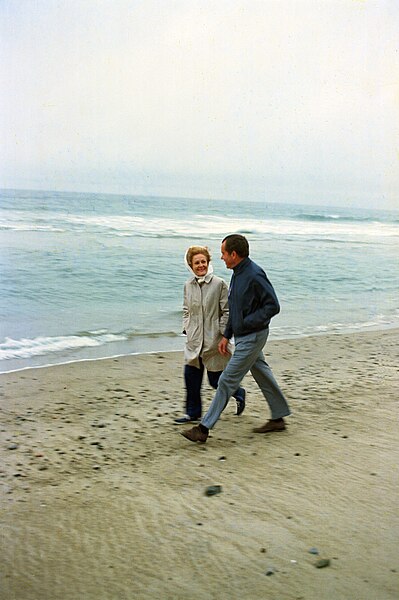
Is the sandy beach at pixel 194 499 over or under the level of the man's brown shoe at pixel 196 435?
under

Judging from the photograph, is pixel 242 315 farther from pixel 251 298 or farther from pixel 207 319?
pixel 207 319

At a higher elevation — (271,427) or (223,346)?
(223,346)

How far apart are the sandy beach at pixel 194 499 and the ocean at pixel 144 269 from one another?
281cm

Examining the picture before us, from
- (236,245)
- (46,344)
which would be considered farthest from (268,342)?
(236,245)

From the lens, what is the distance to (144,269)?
72.5 feet

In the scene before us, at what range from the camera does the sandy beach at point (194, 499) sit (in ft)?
11.0

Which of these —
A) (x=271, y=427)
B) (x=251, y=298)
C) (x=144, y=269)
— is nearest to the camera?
(x=251, y=298)

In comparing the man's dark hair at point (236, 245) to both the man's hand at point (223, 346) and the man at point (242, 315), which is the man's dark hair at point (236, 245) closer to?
the man at point (242, 315)

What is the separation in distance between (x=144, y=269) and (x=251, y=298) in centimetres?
1735

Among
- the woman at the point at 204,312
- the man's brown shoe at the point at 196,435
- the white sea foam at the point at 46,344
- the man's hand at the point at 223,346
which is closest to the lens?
the man's brown shoe at the point at 196,435

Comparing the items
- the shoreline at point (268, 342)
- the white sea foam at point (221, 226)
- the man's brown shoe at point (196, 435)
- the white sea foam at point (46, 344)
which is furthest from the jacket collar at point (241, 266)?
the white sea foam at point (221, 226)

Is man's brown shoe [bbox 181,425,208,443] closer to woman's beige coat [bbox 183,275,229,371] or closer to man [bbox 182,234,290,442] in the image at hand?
man [bbox 182,234,290,442]

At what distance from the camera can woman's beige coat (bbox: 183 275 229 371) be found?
5.32m

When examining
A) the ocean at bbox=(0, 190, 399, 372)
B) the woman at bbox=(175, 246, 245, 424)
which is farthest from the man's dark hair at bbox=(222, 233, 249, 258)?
the ocean at bbox=(0, 190, 399, 372)
